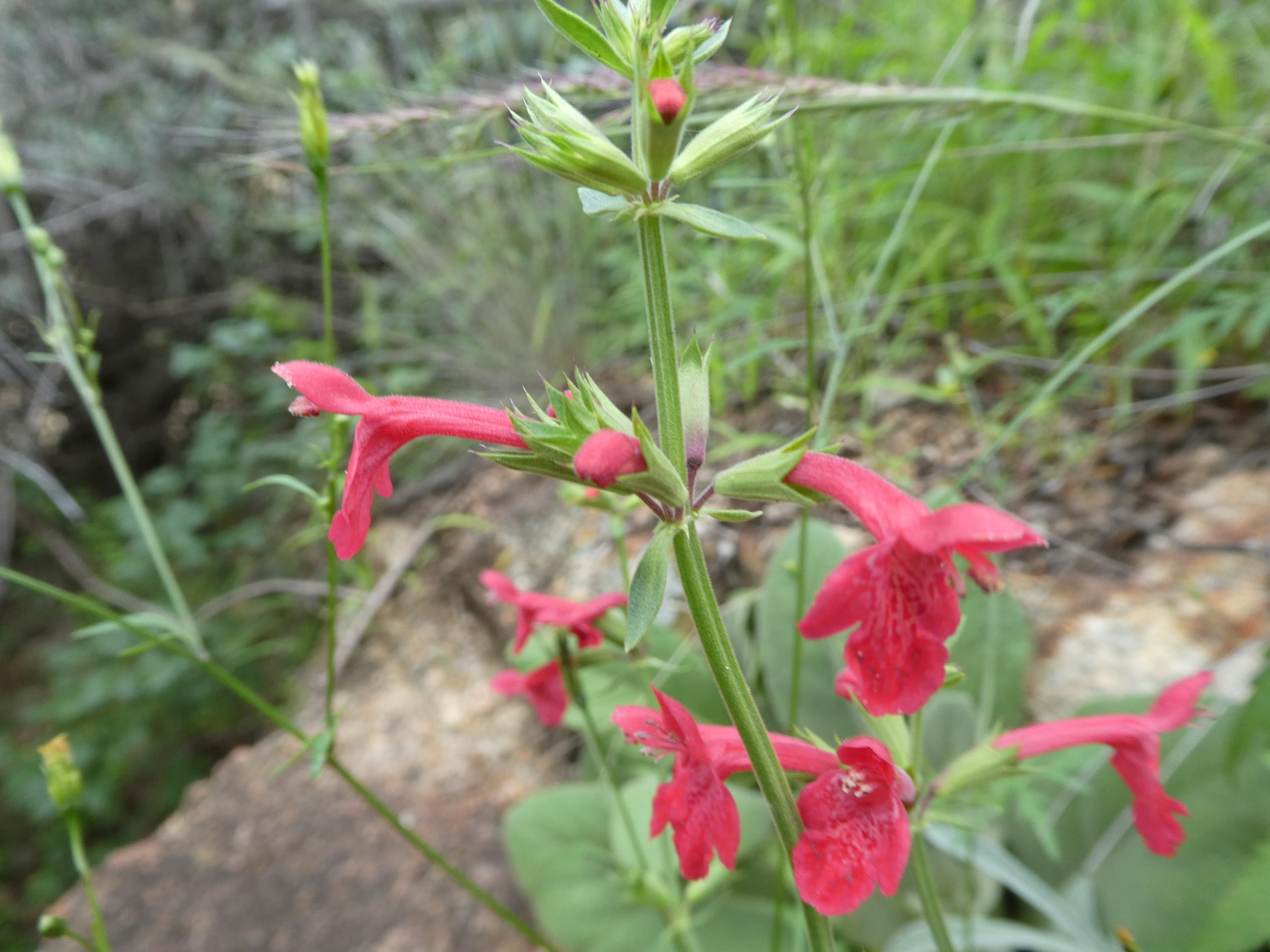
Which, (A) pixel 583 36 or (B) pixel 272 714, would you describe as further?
(B) pixel 272 714

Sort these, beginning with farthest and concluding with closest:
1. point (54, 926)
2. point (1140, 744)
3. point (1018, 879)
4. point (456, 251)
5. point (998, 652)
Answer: point (456, 251) → point (998, 652) → point (1018, 879) → point (54, 926) → point (1140, 744)

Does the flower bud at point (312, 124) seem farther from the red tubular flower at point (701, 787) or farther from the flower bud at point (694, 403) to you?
the red tubular flower at point (701, 787)

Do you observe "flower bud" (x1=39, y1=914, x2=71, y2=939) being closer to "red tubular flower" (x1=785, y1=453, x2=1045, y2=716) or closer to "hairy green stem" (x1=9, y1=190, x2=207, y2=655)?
"hairy green stem" (x1=9, y1=190, x2=207, y2=655)

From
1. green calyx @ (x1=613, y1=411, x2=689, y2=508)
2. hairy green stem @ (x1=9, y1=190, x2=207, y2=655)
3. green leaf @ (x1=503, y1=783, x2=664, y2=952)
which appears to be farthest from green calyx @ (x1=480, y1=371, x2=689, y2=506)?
green leaf @ (x1=503, y1=783, x2=664, y2=952)

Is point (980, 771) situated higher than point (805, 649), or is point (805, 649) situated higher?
point (980, 771)

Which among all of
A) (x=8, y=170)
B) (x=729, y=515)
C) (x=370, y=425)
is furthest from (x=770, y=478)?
(x=8, y=170)

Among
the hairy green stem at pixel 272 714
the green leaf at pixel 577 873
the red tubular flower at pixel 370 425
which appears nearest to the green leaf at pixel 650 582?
the red tubular flower at pixel 370 425

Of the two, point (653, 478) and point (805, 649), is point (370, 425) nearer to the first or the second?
point (653, 478)
